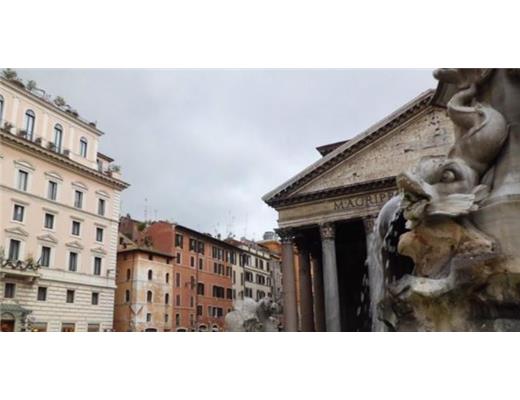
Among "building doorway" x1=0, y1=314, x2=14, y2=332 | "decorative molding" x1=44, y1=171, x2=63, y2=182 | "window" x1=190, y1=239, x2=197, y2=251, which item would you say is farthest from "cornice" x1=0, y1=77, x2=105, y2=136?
"window" x1=190, y1=239, x2=197, y2=251

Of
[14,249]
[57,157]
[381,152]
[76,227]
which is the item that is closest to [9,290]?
[14,249]

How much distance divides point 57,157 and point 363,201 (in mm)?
16056

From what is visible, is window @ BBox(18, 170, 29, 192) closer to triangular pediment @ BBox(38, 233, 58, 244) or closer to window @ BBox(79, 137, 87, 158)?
triangular pediment @ BBox(38, 233, 58, 244)

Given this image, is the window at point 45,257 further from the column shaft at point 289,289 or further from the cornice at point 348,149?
the column shaft at point 289,289

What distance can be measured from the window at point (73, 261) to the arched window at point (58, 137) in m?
5.60

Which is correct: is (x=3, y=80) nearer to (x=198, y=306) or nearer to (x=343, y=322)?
(x=343, y=322)

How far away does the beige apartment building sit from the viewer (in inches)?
880

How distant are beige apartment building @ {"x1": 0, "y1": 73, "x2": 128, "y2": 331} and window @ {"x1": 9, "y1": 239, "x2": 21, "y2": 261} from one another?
4 centimetres

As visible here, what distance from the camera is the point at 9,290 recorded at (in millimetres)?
21719

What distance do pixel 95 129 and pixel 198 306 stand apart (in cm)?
1745

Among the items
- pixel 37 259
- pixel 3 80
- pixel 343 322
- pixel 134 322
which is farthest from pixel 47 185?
pixel 343 322

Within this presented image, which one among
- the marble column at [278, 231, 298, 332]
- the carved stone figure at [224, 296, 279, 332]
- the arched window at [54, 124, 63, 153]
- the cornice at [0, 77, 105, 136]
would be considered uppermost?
the cornice at [0, 77, 105, 136]

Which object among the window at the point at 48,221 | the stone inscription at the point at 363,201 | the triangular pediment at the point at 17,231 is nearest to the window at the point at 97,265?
the window at the point at 48,221

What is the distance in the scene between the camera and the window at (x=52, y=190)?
82.1 feet
